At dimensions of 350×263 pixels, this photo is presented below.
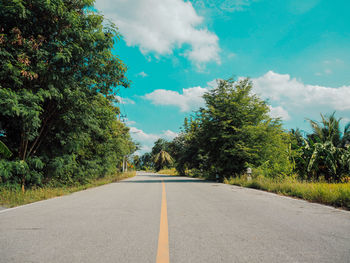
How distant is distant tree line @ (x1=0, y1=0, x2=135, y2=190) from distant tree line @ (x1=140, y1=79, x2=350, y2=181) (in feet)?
33.3

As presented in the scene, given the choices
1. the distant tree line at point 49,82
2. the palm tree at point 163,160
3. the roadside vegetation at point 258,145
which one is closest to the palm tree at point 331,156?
the roadside vegetation at point 258,145

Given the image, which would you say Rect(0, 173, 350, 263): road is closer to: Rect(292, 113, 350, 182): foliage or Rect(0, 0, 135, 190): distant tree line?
Rect(0, 0, 135, 190): distant tree line

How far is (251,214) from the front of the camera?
514 cm

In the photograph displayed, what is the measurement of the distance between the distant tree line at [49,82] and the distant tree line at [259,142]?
10143mm

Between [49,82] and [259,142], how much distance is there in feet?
50.1

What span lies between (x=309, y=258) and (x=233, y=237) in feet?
3.50

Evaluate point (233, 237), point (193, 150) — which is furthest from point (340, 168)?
point (193, 150)

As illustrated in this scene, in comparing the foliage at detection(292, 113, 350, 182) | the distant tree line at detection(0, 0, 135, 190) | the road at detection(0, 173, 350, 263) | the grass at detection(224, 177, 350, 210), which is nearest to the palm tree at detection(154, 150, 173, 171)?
the foliage at detection(292, 113, 350, 182)

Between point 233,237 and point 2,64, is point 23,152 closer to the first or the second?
point 2,64

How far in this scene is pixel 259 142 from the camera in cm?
1803

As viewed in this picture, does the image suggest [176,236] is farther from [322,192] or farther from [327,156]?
[327,156]

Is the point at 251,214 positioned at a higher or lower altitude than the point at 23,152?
lower

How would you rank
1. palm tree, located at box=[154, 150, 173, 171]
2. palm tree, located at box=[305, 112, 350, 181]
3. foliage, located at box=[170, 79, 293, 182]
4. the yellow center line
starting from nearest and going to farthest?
the yellow center line → palm tree, located at box=[305, 112, 350, 181] → foliage, located at box=[170, 79, 293, 182] → palm tree, located at box=[154, 150, 173, 171]

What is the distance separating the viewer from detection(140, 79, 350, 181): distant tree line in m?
14.4
